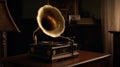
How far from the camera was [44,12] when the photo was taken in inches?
82.0

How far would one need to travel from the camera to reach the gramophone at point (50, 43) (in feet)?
6.46

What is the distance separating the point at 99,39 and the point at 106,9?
44 cm

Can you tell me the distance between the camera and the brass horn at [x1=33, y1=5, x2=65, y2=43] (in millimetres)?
2062

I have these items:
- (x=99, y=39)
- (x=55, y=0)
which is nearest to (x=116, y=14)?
(x=99, y=39)

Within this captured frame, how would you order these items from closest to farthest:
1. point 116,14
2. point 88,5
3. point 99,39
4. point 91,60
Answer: point 91,60
point 116,14
point 99,39
point 88,5

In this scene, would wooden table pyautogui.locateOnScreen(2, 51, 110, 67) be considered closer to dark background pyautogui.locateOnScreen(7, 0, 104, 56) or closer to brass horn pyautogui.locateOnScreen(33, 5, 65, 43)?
brass horn pyautogui.locateOnScreen(33, 5, 65, 43)

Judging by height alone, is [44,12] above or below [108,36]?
above

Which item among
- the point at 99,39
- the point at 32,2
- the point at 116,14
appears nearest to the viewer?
the point at 116,14

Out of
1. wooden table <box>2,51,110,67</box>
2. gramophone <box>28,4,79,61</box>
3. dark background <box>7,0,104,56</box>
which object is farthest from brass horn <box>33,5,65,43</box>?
dark background <box>7,0,104,56</box>

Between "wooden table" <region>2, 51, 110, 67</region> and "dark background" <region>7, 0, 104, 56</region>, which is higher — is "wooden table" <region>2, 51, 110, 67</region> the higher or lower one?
the lower one

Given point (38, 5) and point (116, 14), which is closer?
point (116, 14)

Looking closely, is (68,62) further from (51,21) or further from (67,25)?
(67,25)

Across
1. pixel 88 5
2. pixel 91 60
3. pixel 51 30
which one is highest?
pixel 88 5

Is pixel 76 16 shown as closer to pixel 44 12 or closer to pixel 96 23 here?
pixel 96 23
